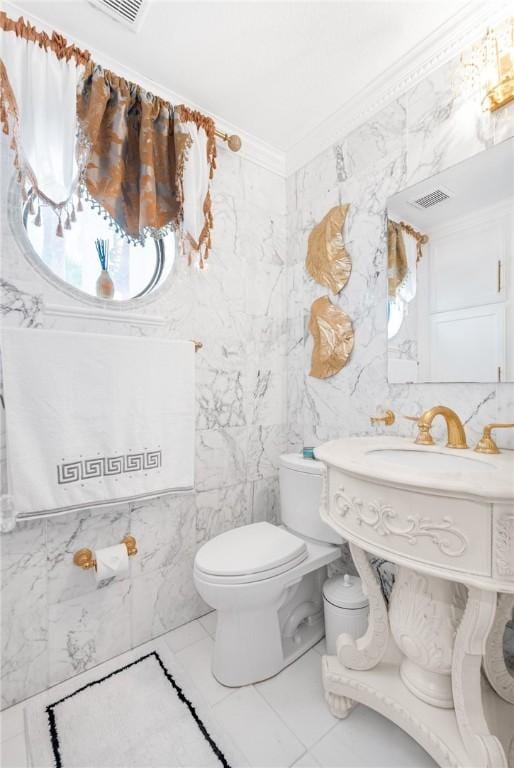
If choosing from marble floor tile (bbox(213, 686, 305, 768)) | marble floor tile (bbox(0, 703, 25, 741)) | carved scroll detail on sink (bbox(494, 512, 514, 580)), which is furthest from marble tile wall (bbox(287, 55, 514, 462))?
marble floor tile (bbox(0, 703, 25, 741))

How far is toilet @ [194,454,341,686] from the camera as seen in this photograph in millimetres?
1243

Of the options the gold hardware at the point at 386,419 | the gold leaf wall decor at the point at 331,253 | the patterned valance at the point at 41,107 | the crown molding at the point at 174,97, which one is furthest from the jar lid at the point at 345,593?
the crown molding at the point at 174,97

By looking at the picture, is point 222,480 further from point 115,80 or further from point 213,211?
point 115,80

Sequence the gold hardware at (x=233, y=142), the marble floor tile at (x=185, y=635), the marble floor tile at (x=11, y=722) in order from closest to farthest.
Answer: the marble floor tile at (x=11, y=722), the marble floor tile at (x=185, y=635), the gold hardware at (x=233, y=142)

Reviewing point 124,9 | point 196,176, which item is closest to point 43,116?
point 124,9

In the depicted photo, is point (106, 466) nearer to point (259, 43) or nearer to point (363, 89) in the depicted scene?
point (259, 43)

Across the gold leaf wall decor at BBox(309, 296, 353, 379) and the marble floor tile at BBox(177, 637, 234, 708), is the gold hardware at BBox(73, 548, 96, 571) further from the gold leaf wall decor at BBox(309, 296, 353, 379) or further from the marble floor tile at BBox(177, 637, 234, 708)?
the gold leaf wall decor at BBox(309, 296, 353, 379)

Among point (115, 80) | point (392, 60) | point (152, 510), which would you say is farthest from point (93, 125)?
point (152, 510)

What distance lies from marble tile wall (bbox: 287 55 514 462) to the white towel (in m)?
→ 0.67

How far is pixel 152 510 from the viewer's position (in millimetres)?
1535

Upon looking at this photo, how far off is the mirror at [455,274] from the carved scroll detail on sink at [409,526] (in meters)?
0.66

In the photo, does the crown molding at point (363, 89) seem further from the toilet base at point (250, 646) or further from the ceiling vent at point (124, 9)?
the toilet base at point (250, 646)

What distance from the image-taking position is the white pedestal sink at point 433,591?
2.50ft

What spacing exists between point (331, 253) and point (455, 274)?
0.62 metres
